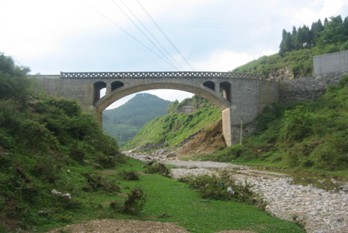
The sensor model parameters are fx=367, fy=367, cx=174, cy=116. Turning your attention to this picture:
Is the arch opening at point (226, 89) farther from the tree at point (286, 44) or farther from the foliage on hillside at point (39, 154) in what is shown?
the tree at point (286, 44)

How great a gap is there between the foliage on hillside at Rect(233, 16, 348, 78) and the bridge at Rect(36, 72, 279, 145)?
23.3 ft

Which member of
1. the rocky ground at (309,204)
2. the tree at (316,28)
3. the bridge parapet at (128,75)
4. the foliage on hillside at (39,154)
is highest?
the tree at (316,28)

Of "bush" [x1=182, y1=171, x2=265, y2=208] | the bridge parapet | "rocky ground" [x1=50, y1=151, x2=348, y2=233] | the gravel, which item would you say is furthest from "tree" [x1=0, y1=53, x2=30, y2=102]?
the bridge parapet

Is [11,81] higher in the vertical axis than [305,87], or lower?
lower

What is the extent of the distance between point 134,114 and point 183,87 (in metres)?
118

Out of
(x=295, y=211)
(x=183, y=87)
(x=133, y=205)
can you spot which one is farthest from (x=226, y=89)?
(x=133, y=205)

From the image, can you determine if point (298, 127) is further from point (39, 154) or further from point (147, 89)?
point (39, 154)

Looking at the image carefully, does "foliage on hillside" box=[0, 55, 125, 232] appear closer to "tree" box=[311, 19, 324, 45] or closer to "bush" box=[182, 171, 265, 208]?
"bush" box=[182, 171, 265, 208]

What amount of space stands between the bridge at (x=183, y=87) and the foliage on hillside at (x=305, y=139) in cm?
189

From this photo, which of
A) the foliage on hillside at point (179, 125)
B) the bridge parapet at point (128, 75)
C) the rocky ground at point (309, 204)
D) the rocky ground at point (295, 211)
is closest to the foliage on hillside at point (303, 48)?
the foliage on hillside at point (179, 125)

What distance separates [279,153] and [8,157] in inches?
894

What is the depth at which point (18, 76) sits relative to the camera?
17.5 metres

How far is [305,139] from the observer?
89.7 feet

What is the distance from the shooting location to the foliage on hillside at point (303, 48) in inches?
2087
